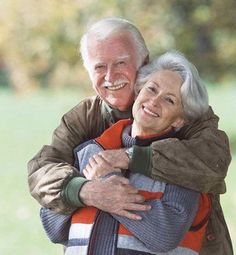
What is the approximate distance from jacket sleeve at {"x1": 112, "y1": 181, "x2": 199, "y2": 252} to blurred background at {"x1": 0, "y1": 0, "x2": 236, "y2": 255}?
11.5 feet

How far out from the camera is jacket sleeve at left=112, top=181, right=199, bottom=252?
3.06 m

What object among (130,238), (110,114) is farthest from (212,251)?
(110,114)

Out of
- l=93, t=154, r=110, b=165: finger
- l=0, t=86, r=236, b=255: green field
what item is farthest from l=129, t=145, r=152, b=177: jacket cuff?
l=0, t=86, r=236, b=255: green field

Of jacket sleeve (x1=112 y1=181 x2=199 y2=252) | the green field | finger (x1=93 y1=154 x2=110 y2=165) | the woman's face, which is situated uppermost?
the woman's face

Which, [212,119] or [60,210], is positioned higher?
[212,119]

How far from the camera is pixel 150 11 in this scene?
11.1m

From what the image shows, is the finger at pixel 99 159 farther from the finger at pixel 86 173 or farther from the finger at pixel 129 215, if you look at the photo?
the finger at pixel 129 215

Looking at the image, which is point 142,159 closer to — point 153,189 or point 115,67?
point 153,189

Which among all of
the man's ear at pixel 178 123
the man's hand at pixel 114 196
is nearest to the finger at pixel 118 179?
the man's hand at pixel 114 196

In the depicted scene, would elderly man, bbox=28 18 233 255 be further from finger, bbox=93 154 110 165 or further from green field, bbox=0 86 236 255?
green field, bbox=0 86 236 255

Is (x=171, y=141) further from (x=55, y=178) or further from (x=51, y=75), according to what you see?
(x=51, y=75)

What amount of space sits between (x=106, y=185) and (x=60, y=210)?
0.67 feet

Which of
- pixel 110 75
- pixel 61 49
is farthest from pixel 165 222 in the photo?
pixel 61 49

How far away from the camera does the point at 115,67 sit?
331 centimetres
